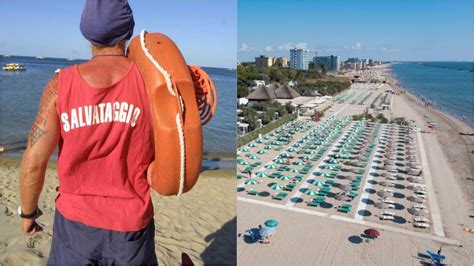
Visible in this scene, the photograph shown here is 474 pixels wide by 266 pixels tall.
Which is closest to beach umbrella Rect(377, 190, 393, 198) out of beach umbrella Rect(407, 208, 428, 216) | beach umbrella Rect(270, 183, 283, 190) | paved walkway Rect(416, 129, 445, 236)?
beach umbrella Rect(407, 208, 428, 216)

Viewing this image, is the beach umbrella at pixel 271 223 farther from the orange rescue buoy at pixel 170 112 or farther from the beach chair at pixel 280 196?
the orange rescue buoy at pixel 170 112

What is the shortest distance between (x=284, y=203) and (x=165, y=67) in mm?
8326

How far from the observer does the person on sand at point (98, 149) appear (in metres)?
0.82

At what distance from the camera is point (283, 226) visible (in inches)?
299

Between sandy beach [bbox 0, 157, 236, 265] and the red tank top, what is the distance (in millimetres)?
1236

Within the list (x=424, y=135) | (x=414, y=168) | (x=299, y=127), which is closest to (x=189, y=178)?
(x=414, y=168)

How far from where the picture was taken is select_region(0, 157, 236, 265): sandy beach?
262cm

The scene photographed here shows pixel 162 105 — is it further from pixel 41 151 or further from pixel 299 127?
pixel 299 127

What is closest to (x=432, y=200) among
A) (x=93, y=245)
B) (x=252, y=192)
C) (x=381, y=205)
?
(x=381, y=205)

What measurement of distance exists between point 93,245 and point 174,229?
2.71m

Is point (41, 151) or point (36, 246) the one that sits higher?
point (41, 151)

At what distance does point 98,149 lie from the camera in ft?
2.81

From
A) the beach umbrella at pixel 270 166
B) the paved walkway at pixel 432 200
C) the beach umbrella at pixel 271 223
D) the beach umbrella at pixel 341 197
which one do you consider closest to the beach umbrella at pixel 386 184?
the paved walkway at pixel 432 200

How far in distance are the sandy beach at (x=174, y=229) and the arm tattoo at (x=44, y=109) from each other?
124 cm
